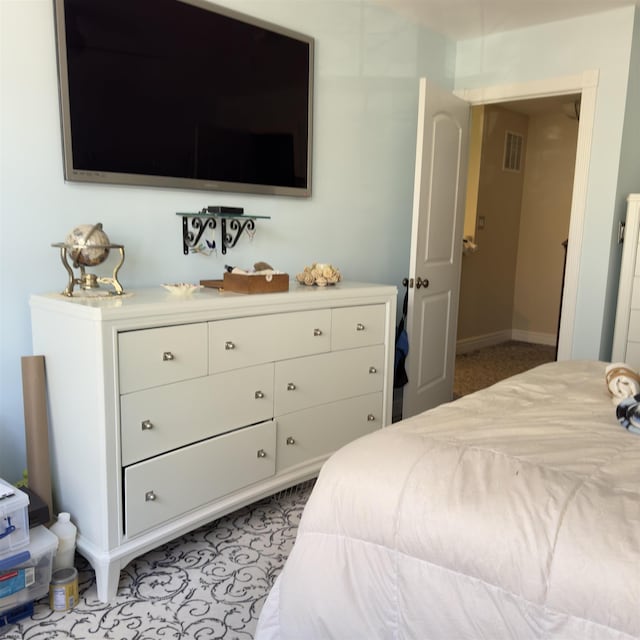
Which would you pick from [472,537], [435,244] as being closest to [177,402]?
[472,537]

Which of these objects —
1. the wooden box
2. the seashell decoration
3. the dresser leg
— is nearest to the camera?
the dresser leg

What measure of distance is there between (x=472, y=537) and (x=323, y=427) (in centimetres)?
150

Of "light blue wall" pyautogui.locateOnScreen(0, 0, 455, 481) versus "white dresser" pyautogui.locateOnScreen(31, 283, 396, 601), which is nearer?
"white dresser" pyautogui.locateOnScreen(31, 283, 396, 601)

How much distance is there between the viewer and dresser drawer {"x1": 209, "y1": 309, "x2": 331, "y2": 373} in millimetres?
2068

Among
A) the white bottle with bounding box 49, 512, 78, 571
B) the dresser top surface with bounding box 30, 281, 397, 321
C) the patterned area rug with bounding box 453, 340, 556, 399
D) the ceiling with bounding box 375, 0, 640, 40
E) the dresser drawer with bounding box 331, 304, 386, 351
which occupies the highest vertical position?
the ceiling with bounding box 375, 0, 640, 40

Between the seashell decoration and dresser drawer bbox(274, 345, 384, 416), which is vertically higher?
the seashell decoration

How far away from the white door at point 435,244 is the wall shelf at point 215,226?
101 centimetres

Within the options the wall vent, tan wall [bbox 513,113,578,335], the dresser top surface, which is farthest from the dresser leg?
tan wall [bbox 513,113,578,335]

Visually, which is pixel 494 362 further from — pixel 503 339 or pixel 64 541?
pixel 64 541

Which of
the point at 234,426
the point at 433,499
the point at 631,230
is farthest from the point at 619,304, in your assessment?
the point at 433,499

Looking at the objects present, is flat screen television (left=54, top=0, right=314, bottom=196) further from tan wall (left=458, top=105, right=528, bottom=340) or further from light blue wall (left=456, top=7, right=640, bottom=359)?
tan wall (left=458, top=105, right=528, bottom=340)

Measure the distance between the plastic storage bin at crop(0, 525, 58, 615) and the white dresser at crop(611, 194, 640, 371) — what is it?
114 inches

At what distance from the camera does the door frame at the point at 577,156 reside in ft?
10.6

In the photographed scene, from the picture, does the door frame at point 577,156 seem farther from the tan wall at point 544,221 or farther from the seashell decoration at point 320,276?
the tan wall at point 544,221
